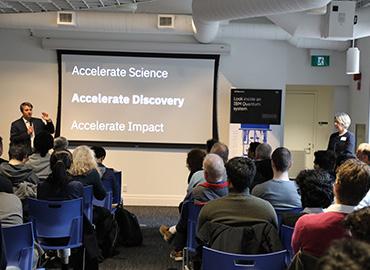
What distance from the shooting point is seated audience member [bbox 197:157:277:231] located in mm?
2826

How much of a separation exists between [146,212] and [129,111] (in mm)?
1709

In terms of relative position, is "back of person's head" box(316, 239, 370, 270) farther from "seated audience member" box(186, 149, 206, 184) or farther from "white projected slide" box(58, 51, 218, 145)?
"white projected slide" box(58, 51, 218, 145)

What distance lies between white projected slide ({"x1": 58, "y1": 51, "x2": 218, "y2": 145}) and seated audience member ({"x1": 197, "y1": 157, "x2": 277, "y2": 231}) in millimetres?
5156

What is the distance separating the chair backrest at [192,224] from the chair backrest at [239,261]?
1.20 m

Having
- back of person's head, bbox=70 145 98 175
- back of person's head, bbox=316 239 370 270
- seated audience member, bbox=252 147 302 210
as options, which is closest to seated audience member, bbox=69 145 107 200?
back of person's head, bbox=70 145 98 175

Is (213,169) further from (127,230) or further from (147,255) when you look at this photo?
(127,230)

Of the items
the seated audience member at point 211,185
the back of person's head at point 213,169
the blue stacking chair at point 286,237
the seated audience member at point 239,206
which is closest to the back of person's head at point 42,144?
the seated audience member at point 211,185

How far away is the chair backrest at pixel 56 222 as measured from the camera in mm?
3775

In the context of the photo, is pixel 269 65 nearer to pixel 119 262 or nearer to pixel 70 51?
pixel 70 51

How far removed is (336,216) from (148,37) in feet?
20.7

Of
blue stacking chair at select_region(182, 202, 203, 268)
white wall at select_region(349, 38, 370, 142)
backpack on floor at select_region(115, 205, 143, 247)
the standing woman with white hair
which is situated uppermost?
white wall at select_region(349, 38, 370, 142)

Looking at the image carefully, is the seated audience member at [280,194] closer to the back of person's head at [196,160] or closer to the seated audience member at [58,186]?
the back of person's head at [196,160]

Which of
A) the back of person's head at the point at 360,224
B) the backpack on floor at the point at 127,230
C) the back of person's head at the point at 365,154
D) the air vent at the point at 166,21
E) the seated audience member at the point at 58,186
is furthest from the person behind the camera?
the air vent at the point at 166,21

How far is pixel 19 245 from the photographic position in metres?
2.92
